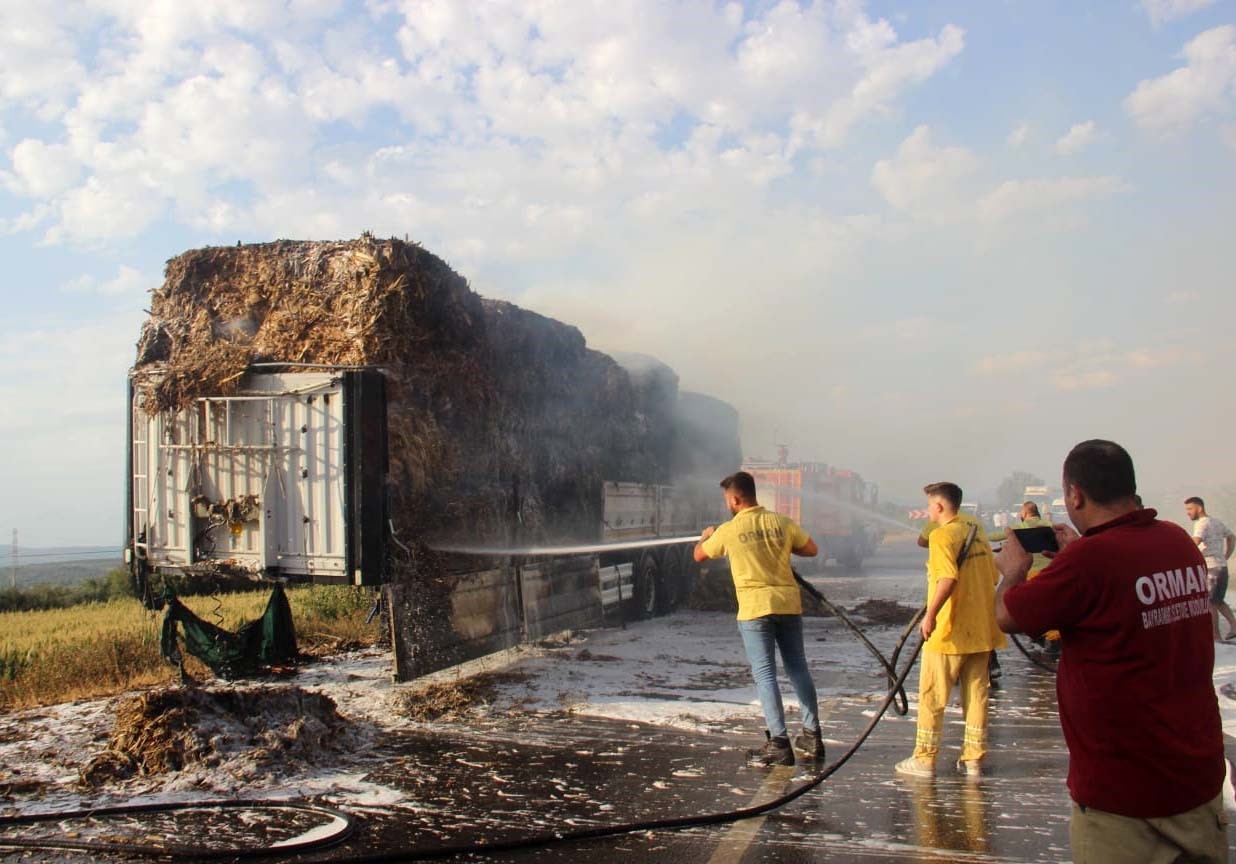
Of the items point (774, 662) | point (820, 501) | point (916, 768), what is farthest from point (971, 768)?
point (820, 501)

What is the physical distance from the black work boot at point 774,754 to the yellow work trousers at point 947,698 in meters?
0.73

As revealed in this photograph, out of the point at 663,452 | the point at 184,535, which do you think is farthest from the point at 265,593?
the point at 184,535

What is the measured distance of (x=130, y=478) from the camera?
8.39 metres

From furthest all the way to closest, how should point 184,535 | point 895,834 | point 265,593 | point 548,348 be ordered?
1. point 265,593
2. point 548,348
3. point 184,535
4. point 895,834

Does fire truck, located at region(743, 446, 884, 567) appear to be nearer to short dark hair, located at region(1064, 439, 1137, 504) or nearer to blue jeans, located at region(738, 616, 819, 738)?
blue jeans, located at region(738, 616, 819, 738)

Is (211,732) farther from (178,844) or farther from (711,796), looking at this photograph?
(711,796)

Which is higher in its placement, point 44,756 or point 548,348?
point 548,348

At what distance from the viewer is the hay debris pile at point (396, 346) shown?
7785 mm

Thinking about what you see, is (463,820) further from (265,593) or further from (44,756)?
(265,593)

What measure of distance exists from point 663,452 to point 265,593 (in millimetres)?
8235

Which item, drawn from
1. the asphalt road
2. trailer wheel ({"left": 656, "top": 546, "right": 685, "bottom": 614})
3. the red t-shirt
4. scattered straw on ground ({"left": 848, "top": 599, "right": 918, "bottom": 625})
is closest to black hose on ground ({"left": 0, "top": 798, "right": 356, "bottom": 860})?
the asphalt road

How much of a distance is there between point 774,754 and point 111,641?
7357mm

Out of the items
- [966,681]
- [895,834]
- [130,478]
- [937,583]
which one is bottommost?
[895,834]

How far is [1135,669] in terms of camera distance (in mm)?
2684
